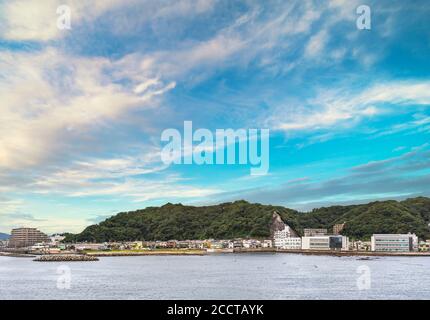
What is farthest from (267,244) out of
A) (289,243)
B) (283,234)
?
(283,234)

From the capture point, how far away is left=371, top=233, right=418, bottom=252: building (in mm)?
127812

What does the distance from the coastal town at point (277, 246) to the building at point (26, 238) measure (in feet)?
50.5

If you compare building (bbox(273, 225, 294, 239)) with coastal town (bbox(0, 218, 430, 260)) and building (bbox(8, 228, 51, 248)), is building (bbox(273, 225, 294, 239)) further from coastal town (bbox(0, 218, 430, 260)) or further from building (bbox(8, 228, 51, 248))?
building (bbox(8, 228, 51, 248))

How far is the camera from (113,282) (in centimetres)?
4500

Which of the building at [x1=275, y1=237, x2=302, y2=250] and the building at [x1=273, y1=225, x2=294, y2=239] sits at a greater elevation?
the building at [x1=273, y1=225, x2=294, y2=239]

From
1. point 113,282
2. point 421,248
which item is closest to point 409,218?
point 421,248

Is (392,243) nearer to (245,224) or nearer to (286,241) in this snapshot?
(286,241)

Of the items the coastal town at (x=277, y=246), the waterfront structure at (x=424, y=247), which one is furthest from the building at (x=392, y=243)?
the waterfront structure at (x=424, y=247)

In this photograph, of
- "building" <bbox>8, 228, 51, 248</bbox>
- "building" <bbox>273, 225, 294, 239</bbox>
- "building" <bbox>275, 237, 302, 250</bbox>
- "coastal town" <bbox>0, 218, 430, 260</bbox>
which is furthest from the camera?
"building" <bbox>8, 228, 51, 248</bbox>

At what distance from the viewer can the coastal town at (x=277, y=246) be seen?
5054 inches

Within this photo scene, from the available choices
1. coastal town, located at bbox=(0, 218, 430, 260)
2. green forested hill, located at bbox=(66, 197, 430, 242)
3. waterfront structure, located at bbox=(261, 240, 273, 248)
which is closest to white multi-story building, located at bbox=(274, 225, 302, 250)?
coastal town, located at bbox=(0, 218, 430, 260)

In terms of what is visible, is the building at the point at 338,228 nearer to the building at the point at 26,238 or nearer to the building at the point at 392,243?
the building at the point at 392,243
